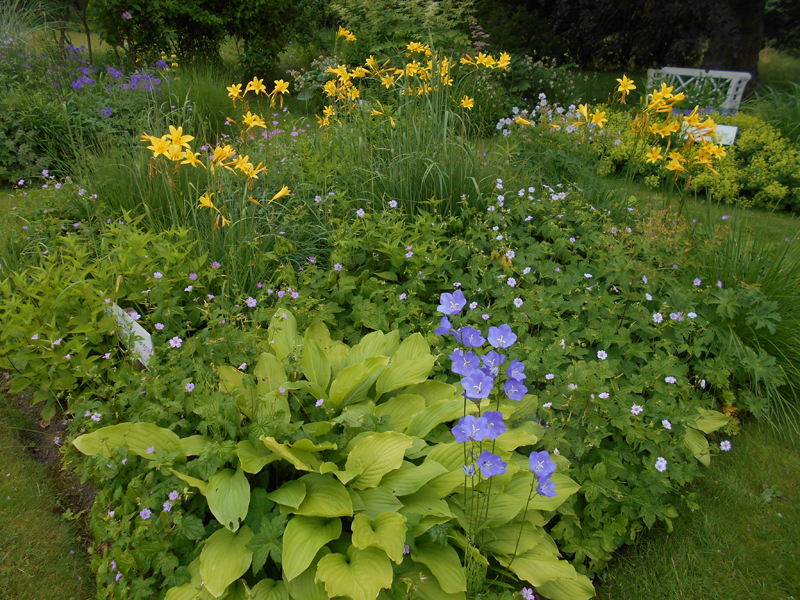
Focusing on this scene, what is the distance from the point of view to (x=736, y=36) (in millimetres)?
7555

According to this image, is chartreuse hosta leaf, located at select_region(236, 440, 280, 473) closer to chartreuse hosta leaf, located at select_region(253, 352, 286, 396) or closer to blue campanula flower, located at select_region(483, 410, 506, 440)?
chartreuse hosta leaf, located at select_region(253, 352, 286, 396)

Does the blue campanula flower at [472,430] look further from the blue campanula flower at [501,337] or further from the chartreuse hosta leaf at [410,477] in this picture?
the chartreuse hosta leaf at [410,477]

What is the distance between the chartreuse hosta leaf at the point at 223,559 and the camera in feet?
5.03

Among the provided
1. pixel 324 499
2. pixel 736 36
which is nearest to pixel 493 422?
pixel 324 499

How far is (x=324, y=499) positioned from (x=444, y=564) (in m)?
0.44

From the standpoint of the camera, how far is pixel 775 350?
2.64 metres

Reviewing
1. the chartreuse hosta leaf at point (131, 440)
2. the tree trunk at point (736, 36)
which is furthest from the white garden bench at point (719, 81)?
the chartreuse hosta leaf at point (131, 440)

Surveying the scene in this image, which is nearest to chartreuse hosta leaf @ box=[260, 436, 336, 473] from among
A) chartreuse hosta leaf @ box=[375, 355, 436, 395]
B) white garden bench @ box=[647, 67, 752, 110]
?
chartreuse hosta leaf @ box=[375, 355, 436, 395]

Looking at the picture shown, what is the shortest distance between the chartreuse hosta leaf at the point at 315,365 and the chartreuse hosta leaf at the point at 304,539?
569 mm

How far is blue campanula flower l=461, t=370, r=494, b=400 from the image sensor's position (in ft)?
4.03

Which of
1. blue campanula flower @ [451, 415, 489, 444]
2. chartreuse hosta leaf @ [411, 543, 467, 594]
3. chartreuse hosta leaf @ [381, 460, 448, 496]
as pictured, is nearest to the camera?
blue campanula flower @ [451, 415, 489, 444]

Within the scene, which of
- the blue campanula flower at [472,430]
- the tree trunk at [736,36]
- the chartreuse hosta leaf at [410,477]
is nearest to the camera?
the blue campanula flower at [472,430]

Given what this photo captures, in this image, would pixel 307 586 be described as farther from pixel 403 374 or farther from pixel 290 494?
pixel 403 374

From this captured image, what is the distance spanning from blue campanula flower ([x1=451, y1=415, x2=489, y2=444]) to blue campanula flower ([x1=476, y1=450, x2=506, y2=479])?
0.17ft
